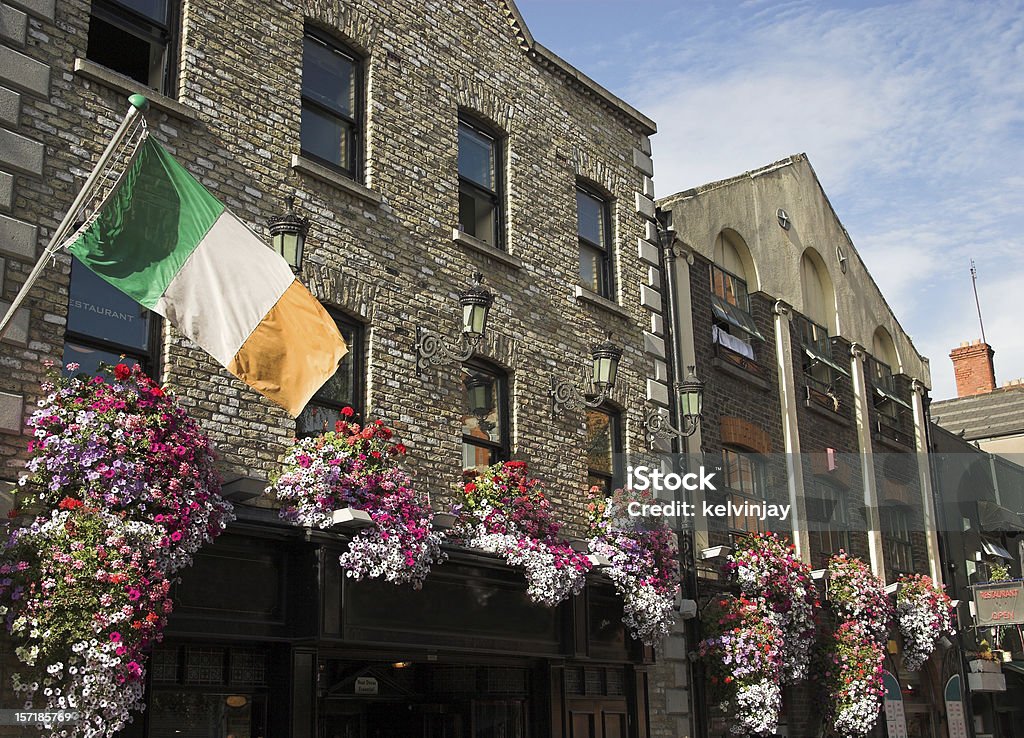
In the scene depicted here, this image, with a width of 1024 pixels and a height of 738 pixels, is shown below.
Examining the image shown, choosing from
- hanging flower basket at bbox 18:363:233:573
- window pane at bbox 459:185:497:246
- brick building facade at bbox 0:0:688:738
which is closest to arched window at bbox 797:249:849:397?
brick building facade at bbox 0:0:688:738

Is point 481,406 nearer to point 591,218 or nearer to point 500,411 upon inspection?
point 500,411

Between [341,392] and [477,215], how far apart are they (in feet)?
11.5

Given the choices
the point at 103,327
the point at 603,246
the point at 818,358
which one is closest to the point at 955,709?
the point at 818,358

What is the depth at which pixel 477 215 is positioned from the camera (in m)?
14.2

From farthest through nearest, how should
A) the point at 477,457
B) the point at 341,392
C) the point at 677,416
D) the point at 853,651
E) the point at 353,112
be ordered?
the point at 853,651, the point at 677,416, the point at 477,457, the point at 353,112, the point at 341,392

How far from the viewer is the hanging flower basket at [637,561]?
13.8m

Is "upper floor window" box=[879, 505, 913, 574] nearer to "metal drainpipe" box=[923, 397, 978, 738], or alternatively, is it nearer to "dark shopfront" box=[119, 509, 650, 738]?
"metal drainpipe" box=[923, 397, 978, 738]

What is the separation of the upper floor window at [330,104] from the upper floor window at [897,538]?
45.7 ft

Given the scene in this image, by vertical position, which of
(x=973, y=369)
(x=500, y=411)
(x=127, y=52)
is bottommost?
(x=500, y=411)

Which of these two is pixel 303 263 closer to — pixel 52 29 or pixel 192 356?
pixel 192 356

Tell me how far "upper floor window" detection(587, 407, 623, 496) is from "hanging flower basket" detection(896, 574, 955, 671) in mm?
7788

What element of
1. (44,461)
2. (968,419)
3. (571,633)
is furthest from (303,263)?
(968,419)

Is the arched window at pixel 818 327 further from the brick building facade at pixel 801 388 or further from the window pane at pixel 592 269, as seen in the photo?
the window pane at pixel 592 269

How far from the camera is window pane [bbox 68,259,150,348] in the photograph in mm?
9609
